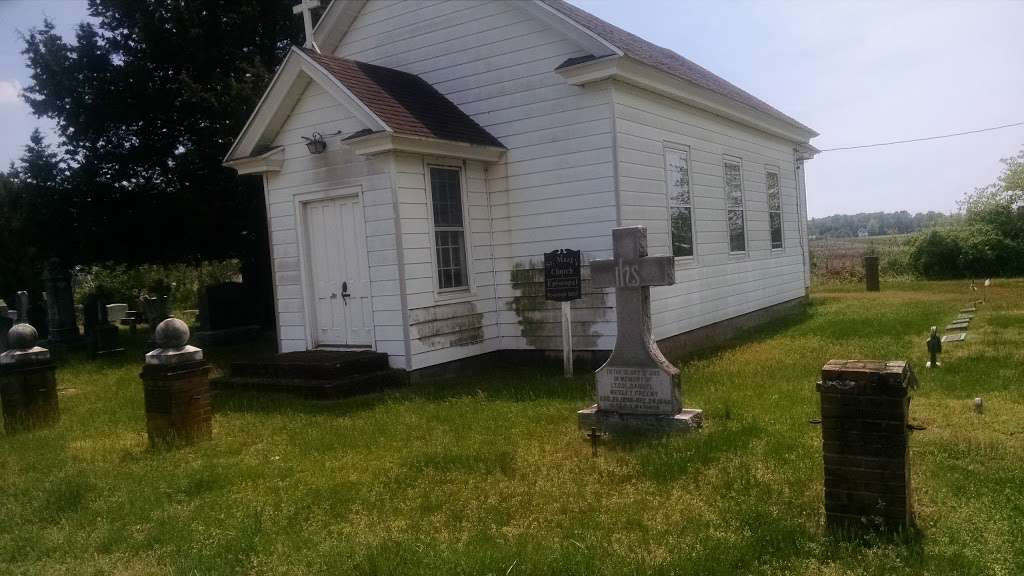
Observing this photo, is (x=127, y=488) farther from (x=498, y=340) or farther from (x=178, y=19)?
(x=178, y=19)

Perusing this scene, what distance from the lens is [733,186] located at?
45.3 ft

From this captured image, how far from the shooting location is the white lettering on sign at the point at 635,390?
673cm

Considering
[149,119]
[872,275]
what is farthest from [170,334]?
[872,275]

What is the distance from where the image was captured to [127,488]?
6039 millimetres

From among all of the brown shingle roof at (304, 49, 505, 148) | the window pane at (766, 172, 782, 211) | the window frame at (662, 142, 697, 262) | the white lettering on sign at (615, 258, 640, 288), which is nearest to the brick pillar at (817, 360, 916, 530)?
the white lettering on sign at (615, 258, 640, 288)

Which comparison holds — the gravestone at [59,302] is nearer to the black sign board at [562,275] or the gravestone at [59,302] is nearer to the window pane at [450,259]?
the window pane at [450,259]

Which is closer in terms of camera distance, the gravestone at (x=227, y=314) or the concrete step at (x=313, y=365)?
the concrete step at (x=313, y=365)

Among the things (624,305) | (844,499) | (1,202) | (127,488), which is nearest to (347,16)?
(624,305)

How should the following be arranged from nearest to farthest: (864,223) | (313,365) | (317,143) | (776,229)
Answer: (313,365) < (317,143) < (776,229) < (864,223)

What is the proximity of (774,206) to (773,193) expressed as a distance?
0.28 m

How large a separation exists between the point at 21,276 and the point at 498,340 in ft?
63.1

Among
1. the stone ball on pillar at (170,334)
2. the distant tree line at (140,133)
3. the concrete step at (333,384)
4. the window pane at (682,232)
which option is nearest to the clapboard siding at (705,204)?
the window pane at (682,232)

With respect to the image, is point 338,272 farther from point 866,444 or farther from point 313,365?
point 866,444

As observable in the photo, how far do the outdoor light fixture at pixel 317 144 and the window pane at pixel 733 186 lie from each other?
7.13m
